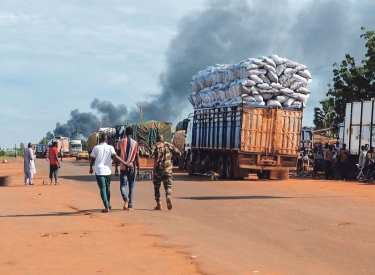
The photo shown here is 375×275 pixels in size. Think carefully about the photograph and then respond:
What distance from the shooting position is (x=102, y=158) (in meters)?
13.5

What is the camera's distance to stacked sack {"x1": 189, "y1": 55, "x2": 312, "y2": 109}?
25.9 metres

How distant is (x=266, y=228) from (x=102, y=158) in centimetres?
401

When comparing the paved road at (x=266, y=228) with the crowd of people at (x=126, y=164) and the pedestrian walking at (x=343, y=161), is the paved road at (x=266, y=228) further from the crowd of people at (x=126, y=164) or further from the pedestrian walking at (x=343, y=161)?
the pedestrian walking at (x=343, y=161)

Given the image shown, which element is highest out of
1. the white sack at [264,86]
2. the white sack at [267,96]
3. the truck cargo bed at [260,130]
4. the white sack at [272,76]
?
the white sack at [272,76]

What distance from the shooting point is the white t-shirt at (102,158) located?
13508 millimetres

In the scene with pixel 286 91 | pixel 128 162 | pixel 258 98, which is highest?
pixel 286 91

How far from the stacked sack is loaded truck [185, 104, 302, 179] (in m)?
0.62

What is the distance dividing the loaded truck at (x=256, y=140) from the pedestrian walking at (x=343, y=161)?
10.3ft

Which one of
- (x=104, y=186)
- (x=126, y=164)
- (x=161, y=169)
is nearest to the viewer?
(x=104, y=186)

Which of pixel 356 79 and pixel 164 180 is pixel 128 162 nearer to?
pixel 164 180

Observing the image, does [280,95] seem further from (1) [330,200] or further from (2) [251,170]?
(1) [330,200]

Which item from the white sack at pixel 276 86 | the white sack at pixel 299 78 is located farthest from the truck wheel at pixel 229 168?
the white sack at pixel 299 78

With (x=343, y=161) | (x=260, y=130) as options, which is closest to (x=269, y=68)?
(x=260, y=130)

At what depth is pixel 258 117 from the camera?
25.0 metres
